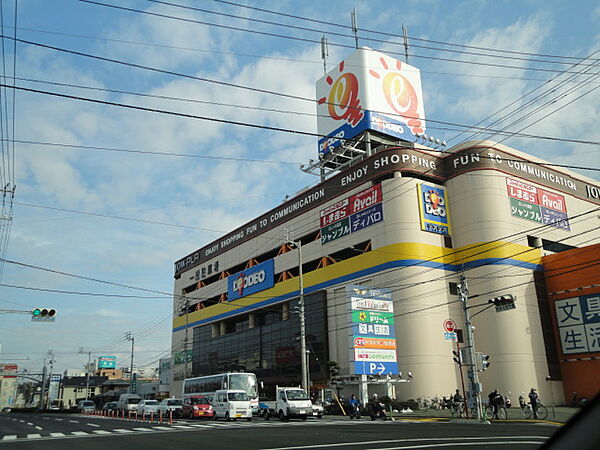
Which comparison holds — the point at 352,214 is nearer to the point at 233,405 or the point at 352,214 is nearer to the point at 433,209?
the point at 433,209

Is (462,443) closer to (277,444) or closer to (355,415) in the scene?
(277,444)

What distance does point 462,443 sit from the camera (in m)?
13.9

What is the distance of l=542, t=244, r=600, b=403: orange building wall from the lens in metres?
40.2

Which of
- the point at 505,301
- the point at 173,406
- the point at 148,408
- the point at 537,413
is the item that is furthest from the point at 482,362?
the point at 148,408

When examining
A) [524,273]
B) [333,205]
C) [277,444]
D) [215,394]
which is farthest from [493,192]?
[277,444]

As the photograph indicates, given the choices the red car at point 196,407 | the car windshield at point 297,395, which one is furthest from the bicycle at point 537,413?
the red car at point 196,407

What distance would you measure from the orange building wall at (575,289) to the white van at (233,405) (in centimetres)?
2605

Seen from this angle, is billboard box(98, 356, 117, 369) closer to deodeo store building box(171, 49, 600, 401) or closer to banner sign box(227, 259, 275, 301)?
banner sign box(227, 259, 275, 301)

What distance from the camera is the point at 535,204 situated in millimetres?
47500

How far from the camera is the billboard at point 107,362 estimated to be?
473 feet

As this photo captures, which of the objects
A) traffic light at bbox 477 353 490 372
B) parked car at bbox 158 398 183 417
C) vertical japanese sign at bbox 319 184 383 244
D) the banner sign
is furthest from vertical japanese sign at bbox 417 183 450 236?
parked car at bbox 158 398 183 417

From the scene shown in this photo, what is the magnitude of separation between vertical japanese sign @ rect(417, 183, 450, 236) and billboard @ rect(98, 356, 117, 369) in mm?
124304

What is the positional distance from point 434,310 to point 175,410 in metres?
23.6

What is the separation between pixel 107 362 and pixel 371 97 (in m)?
122
